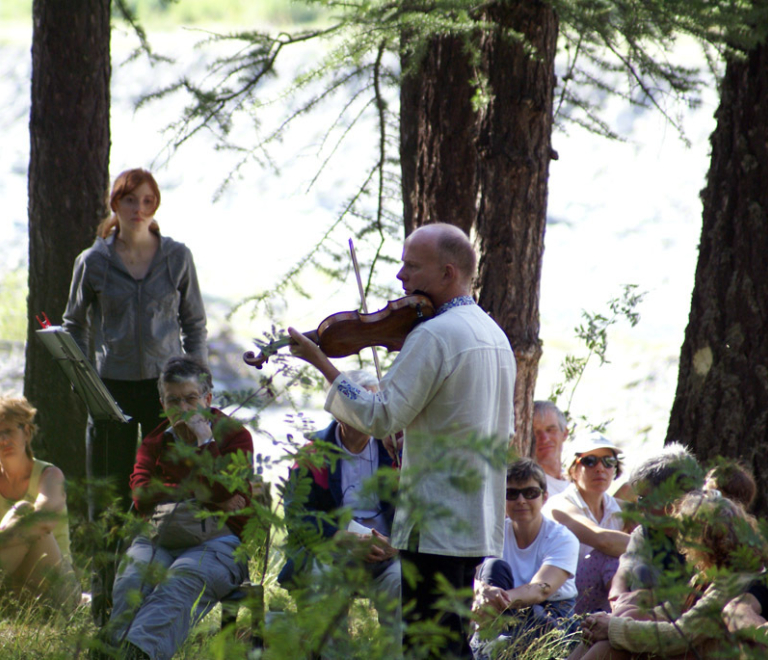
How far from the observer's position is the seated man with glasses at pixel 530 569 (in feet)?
11.7

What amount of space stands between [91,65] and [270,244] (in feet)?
51.7

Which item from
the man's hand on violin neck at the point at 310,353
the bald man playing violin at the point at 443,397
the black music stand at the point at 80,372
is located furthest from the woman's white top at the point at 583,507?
the black music stand at the point at 80,372

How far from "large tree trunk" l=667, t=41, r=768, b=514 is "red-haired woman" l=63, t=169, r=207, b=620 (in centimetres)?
262

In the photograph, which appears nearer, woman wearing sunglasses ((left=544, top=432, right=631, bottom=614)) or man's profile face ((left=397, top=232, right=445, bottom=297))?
man's profile face ((left=397, top=232, right=445, bottom=297))

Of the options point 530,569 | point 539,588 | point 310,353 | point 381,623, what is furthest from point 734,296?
point 381,623

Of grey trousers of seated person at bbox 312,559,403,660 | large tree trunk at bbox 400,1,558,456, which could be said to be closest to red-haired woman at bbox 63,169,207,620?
large tree trunk at bbox 400,1,558,456

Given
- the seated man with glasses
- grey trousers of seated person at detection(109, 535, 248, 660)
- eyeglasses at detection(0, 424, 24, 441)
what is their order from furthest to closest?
eyeglasses at detection(0, 424, 24, 441)
the seated man with glasses
grey trousers of seated person at detection(109, 535, 248, 660)

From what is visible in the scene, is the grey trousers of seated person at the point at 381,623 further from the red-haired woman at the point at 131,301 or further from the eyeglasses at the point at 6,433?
the eyeglasses at the point at 6,433

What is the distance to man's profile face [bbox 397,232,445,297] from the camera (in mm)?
2963

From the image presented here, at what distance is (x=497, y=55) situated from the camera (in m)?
4.75

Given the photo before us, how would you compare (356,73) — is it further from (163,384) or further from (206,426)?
(206,426)

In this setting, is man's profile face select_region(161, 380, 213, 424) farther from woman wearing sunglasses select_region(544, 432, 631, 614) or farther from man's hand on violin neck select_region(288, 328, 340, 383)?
woman wearing sunglasses select_region(544, 432, 631, 614)

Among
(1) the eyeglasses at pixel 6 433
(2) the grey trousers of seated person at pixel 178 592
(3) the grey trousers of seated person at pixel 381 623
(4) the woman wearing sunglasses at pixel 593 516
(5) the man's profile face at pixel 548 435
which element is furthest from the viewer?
(5) the man's profile face at pixel 548 435

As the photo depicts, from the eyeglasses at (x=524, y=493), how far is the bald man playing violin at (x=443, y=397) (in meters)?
0.87
